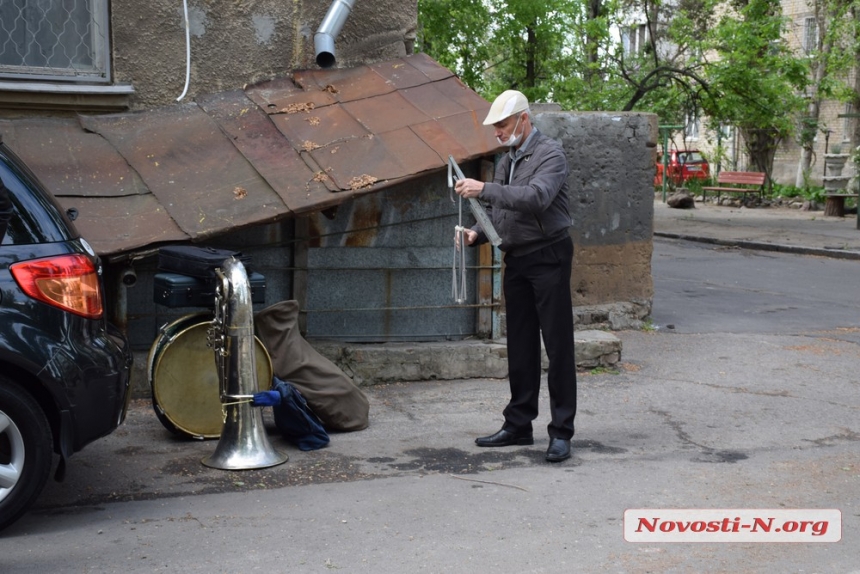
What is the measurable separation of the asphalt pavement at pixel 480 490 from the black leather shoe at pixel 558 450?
0.06 m

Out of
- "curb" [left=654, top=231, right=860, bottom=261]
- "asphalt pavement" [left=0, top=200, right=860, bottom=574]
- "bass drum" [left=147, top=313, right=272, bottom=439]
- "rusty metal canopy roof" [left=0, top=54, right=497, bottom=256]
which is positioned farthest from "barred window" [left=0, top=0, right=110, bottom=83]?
"curb" [left=654, top=231, right=860, bottom=261]

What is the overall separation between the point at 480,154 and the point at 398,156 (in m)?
0.58

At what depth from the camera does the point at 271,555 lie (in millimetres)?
4270

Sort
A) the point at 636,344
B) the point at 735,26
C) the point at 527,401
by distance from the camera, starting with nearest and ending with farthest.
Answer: the point at 527,401, the point at 636,344, the point at 735,26

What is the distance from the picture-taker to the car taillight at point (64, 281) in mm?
4484

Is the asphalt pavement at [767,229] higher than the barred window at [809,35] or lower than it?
lower

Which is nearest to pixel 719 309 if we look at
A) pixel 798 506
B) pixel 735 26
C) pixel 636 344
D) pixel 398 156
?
pixel 636 344

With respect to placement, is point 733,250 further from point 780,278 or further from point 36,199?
point 36,199

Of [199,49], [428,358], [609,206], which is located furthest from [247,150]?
[609,206]

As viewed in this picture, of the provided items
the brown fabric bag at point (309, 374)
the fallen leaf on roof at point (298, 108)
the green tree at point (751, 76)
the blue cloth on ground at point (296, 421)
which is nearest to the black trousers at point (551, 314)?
the brown fabric bag at point (309, 374)

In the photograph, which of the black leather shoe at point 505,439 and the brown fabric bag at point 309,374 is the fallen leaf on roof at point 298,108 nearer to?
the brown fabric bag at point 309,374

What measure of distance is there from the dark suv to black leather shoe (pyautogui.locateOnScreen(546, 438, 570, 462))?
230 cm

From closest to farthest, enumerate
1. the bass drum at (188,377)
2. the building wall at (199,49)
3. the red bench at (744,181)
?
the bass drum at (188,377) < the building wall at (199,49) < the red bench at (744,181)

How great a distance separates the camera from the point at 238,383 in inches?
219
